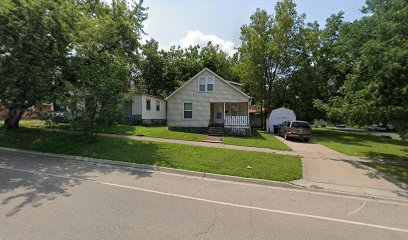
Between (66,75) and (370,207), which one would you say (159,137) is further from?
(370,207)

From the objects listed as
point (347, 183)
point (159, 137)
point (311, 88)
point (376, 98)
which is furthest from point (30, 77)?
point (311, 88)

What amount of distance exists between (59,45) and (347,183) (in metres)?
15.2

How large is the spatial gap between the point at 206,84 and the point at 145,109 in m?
8.69

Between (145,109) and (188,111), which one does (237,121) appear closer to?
(188,111)

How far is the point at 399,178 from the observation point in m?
8.51

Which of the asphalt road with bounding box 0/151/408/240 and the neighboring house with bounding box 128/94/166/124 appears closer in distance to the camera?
the asphalt road with bounding box 0/151/408/240

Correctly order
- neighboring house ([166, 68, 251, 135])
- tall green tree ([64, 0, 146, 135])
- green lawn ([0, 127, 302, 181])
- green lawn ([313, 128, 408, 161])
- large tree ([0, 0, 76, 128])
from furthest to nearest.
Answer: neighboring house ([166, 68, 251, 135])
green lawn ([313, 128, 408, 161])
tall green tree ([64, 0, 146, 135])
large tree ([0, 0, 76, 128])
green lawn ([0, 127, 302, 181])

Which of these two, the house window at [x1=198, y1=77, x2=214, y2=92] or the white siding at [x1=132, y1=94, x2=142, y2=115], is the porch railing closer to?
the house window at [x1=198, y1=77, x2=214, y2=92]

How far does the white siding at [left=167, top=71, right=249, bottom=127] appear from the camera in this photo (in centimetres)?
2000

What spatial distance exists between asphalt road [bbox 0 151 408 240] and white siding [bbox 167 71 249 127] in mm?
13041

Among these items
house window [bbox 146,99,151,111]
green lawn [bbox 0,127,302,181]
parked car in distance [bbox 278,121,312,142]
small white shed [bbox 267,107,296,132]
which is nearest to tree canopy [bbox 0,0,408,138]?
green lawn [bbox 0,127,302,181]

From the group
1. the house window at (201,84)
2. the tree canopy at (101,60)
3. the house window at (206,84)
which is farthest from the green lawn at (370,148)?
the house window at (201,84)

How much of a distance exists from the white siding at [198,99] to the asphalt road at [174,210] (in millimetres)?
→ 13041

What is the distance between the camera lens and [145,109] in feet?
82.7
